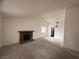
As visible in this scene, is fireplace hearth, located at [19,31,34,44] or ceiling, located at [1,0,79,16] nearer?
ceiling, located at [1,0,79,16]

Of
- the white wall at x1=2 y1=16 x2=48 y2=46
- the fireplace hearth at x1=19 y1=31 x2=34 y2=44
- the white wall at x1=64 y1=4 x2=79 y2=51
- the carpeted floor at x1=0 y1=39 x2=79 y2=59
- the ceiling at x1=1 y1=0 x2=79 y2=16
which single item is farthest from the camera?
the fireplace hearth at x1=19 y1=31 x2=34 y2=44

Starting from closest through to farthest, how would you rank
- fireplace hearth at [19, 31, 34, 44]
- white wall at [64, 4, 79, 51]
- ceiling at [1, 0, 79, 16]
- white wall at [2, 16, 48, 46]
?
ceiling at [1, 0, 79, 16]
white wall at [64, 4, 79, 51]
white wall at [2, 16, 48, 46]
fireplace hearth at [19, 31, 34, 44]

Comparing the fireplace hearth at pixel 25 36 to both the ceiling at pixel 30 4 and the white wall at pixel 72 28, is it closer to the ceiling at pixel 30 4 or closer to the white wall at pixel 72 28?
the ceiling at pixel 30 4

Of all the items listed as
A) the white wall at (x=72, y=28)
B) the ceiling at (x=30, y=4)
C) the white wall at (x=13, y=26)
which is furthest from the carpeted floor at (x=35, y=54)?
the ceiling at (x=30, y=4)

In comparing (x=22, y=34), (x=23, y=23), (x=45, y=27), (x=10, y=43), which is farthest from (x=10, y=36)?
(x=45, y=27)

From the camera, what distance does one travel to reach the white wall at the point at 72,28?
13.6 feet

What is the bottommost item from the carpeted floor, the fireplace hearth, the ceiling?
the carpeted floor

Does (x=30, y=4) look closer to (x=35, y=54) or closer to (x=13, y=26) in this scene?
(x=35, y=54)

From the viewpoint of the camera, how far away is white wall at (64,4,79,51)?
13.6ft

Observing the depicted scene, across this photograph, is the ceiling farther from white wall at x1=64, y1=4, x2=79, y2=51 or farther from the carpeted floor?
the carpeted floor

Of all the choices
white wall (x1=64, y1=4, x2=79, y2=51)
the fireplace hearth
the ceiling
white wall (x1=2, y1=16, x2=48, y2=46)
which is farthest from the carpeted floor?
the ceiling

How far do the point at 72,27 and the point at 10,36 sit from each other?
4.11 m

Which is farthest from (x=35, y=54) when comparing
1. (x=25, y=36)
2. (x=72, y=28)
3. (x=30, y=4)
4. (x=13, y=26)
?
(x=25, y=36)

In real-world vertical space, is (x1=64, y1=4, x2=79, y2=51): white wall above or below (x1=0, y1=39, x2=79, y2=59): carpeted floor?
above
